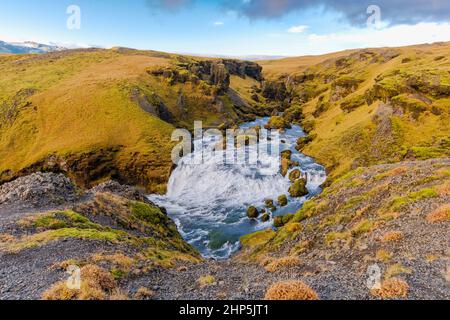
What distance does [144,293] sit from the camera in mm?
14789

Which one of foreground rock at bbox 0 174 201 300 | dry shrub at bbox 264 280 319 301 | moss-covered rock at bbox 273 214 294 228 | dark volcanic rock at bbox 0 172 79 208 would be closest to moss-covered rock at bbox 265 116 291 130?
moss-covered rock at bbox 273 214 294 228

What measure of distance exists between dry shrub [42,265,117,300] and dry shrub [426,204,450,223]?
16835 millimetres

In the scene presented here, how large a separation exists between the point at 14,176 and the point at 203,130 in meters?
44.4

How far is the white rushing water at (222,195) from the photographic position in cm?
4109

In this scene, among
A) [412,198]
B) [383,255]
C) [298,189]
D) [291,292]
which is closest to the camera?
[291,292]

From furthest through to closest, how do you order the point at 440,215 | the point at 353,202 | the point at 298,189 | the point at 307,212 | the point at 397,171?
the point at 298,189, the point at 307,212, the point at 397,171, the point at 353,202, the point at 440,215

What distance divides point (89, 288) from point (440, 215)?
17955 mm

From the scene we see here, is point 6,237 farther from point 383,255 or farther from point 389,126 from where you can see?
point 389,126

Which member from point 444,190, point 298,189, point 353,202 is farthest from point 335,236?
point 298,189

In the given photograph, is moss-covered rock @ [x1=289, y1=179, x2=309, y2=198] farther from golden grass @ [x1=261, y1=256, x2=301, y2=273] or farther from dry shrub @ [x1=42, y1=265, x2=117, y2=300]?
dry shrub @ [x1=42, y1=265, x2=117, y2=300]

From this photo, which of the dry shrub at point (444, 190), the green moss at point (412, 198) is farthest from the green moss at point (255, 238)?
the dry shrub at point (444, 190)

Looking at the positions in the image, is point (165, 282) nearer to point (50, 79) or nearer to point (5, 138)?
point (5, 138)

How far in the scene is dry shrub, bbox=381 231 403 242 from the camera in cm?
1792

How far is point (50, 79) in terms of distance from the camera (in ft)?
332
